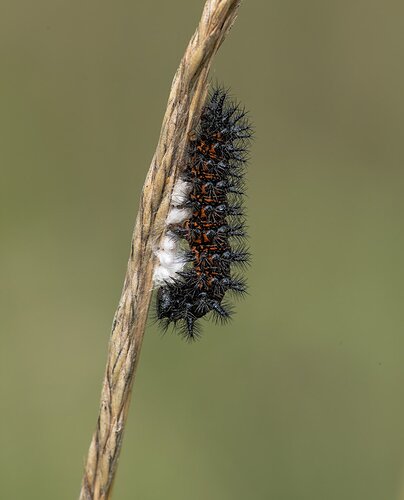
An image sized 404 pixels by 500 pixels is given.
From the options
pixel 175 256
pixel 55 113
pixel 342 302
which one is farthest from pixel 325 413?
pixel 55 113

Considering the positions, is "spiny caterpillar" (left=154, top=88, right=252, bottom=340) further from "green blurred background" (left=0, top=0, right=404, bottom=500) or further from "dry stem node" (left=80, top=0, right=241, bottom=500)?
"green blurred background" (left=0, top=0, right=404, bottom=500)

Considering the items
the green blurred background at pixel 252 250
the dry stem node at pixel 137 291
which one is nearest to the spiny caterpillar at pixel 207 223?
the dry stem node at pixel 137 291

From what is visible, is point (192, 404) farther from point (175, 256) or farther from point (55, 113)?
point (55, 113)

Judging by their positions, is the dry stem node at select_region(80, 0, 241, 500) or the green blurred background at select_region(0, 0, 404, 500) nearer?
the dry stem node at select_region(80, 0, 241, 500)

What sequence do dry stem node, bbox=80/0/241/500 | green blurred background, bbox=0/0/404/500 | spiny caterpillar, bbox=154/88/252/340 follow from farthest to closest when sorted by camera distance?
1. green blurred background, bbox=0/0/404/500
2. spiny caterpillar, bbox=154/88/252/340
3. dry stem node, bbox=80/0/241/500

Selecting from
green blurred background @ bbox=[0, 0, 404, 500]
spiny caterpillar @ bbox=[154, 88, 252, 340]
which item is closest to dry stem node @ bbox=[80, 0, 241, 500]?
spiny caterpillar @ bbox=[154, 88, 252, 340]

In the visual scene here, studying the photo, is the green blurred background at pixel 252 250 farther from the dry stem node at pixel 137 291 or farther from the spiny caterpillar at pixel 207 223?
the dry stem node at pixel 137 291

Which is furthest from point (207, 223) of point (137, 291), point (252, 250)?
point (252, 250)
